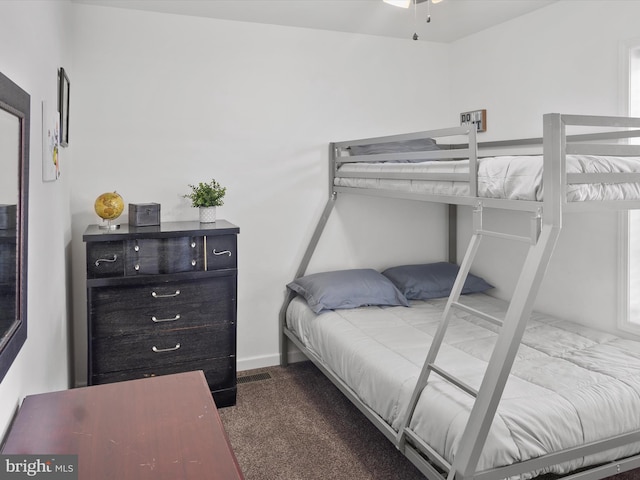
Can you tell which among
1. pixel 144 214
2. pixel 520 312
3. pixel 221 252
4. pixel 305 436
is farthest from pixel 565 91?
pixel 144 214

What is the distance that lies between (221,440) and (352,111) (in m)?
3.04

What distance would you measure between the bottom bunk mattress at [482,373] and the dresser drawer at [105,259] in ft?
4.09

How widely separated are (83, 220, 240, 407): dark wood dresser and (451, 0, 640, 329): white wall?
6.85 ft

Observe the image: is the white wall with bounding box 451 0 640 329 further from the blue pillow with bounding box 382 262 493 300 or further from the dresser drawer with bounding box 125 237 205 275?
the dresser drawer with bounding box 125 237 205 275

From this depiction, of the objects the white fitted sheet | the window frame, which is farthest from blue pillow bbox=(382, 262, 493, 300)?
the white fitted sheet

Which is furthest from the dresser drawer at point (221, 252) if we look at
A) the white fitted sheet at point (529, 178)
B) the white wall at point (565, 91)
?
the white wall at point (565, 91)

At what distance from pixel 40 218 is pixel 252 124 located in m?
1.93

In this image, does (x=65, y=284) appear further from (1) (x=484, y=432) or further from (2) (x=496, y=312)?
(2) (x=496, y=312)

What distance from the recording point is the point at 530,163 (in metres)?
1.92

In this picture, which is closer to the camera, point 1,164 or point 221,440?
point 1,164

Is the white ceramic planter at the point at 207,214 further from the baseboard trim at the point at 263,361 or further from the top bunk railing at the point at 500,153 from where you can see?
the baseboard trim at the point at 263,361

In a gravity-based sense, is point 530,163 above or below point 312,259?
above

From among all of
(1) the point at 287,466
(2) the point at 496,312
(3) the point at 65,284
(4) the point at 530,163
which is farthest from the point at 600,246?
(3) the point at 65,284

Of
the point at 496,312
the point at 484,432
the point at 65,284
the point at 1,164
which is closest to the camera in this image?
the point at 1,164
